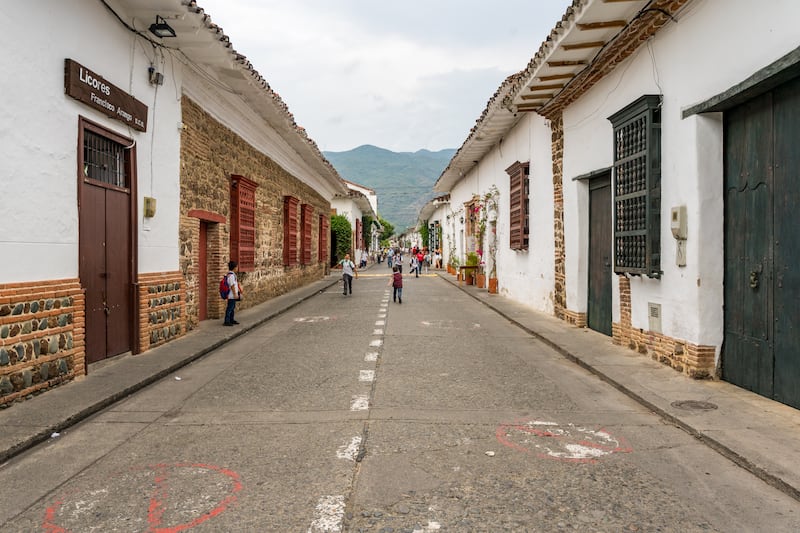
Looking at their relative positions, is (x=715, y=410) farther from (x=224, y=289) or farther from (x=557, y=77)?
(x=224, y=289)

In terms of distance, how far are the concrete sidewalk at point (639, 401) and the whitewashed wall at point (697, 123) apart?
745 mm

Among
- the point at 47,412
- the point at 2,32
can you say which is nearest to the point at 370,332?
the point at 47,412

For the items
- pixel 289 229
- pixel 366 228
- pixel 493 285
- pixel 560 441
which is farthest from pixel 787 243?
pixel 366 228

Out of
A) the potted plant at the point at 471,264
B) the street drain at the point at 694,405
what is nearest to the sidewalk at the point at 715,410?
the street drain at the point at 694,405

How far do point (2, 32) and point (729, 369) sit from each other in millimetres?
8116

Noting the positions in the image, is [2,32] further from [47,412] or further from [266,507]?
[266,507]

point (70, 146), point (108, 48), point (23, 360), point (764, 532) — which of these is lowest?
point (764, 532)

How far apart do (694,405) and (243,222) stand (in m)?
11.1

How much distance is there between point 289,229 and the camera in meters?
19.9

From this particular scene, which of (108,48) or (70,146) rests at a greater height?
(108,48)

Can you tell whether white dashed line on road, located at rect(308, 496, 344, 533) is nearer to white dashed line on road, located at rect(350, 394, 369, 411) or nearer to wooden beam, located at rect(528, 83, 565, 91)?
white dashed line on road, located at rect(350, 394, 369, 411)

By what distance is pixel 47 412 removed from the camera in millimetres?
5309

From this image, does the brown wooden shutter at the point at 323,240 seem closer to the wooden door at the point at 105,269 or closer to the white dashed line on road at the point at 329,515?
the wooden door at the point at 105,269

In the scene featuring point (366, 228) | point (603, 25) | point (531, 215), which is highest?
point (366, 228)
